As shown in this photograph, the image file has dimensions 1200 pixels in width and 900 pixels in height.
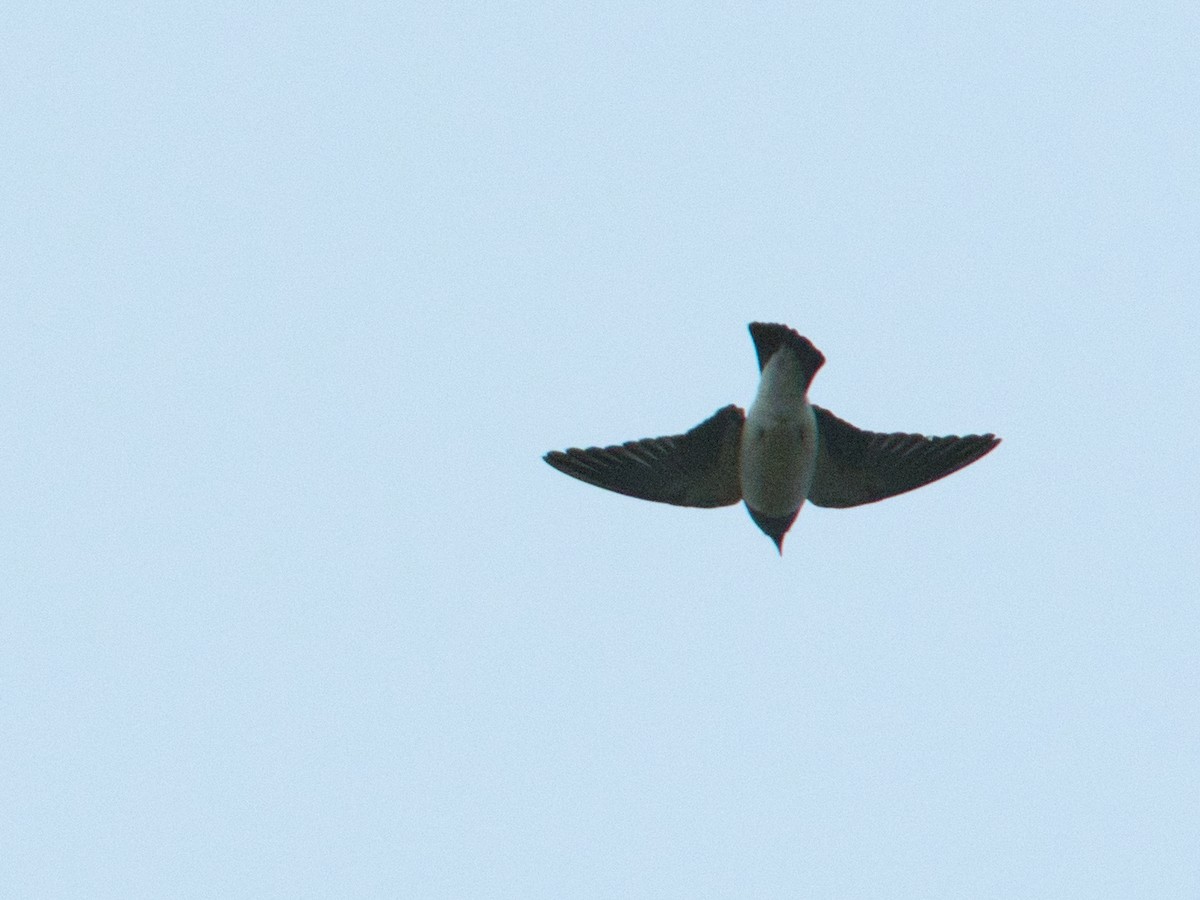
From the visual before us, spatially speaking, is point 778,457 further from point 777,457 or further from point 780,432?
point 780,432

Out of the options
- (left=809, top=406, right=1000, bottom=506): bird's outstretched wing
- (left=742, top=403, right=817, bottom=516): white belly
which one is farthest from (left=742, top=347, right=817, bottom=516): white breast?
(left=809, top=406, right=1000, bottom=506): bird's outstretched wing

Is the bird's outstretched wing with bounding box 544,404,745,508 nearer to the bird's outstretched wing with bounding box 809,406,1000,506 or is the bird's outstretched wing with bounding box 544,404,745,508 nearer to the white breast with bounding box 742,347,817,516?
the white breast with bounding box 742,347,817,516

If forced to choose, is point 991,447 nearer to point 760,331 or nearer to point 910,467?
point 910,467

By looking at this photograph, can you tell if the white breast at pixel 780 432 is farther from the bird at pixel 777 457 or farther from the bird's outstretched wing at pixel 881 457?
the bird's outstretched wing at pixel 881 457

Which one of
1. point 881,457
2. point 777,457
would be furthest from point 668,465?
point 881,457

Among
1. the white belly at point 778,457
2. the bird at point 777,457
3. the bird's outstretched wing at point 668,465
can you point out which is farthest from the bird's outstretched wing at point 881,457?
the bird's outstretched wing at point 668,465

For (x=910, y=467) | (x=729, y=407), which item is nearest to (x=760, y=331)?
(x=729, y=407)
